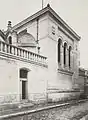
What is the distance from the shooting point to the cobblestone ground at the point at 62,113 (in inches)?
167

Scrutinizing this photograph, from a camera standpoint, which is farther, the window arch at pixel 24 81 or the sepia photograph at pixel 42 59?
the window arch at pixel 24 81

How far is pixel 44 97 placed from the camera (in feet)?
20.3

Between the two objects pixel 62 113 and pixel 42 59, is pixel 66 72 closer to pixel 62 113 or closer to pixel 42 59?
pixel 42 59

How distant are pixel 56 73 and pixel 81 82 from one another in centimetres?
343

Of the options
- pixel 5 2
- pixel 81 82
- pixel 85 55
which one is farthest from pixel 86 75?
pixel 5 2

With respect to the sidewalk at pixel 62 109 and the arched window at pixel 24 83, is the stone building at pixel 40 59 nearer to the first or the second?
the arched window at pixel 24 83

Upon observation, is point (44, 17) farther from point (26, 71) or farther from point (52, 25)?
point (26, 71)

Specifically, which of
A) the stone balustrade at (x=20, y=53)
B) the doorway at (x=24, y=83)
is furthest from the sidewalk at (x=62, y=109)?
the stone balustrade at (x=20, y=53)

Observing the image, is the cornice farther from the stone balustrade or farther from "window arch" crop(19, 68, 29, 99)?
"window arch" crop(19, 68, 29, 99)

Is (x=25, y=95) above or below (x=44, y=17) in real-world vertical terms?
below

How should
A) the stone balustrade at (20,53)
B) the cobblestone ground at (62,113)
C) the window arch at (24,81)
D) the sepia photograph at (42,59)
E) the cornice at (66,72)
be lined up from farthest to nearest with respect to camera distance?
1. the cornice at (66,72)
2. the window arch at (24,81)
3. the sepia photograph at (42,59)
4. the stone balustrade at (20,53)
5. the cobblestone ground at (62,113)

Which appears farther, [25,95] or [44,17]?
[44,17]

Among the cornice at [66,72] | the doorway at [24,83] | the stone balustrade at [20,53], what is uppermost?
the stone balustrade at [20,53]

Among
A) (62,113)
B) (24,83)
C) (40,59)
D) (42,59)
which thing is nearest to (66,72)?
(42,59)
